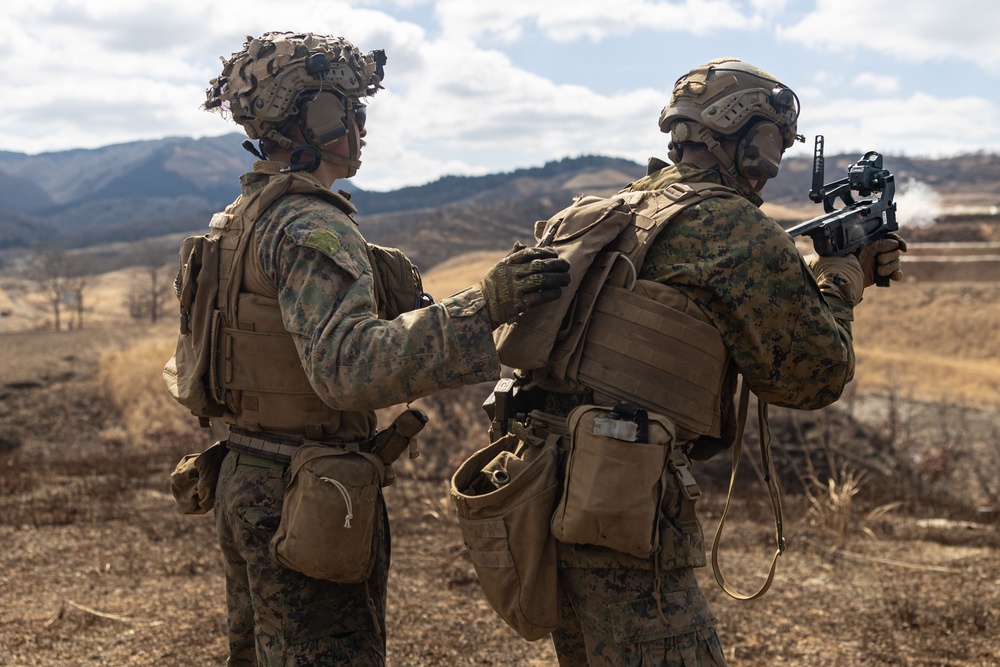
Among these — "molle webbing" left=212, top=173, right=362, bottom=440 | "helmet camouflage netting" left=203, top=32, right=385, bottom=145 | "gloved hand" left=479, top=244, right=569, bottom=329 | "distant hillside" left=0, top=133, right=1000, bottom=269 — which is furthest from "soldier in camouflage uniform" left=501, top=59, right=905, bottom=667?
"distant hillside" left=0, top=133, right=1000, bottom=269

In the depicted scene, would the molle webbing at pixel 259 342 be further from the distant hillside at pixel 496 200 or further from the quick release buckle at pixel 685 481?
the distant hillside at pixel 496 200

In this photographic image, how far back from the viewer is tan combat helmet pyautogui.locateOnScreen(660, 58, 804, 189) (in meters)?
2.91

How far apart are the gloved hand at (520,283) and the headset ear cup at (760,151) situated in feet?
2.88

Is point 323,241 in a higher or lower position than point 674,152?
lower

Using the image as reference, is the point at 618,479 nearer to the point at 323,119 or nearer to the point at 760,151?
the point at 760,151

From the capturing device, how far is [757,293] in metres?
2.62

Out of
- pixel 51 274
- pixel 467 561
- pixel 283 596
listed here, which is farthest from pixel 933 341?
pixel 51 274

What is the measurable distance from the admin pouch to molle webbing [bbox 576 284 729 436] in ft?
0.35

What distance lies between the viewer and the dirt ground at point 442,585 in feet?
16.3

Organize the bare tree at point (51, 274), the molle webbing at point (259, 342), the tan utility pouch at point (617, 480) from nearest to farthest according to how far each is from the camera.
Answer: the tan utility pouch at point (617, 480) → the molle webbing at point (259, 342) → the bare tree at point (51, 274)

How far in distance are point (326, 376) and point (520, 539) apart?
0.80 m

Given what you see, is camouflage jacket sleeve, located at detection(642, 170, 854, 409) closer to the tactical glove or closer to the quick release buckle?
the tactical glove

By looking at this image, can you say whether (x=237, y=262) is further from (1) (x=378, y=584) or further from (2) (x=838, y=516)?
(2) (x=838, y=516)

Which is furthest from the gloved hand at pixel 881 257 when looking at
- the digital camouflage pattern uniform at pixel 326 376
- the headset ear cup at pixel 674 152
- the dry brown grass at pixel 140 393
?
the dry brown grass at pixel 140 393
